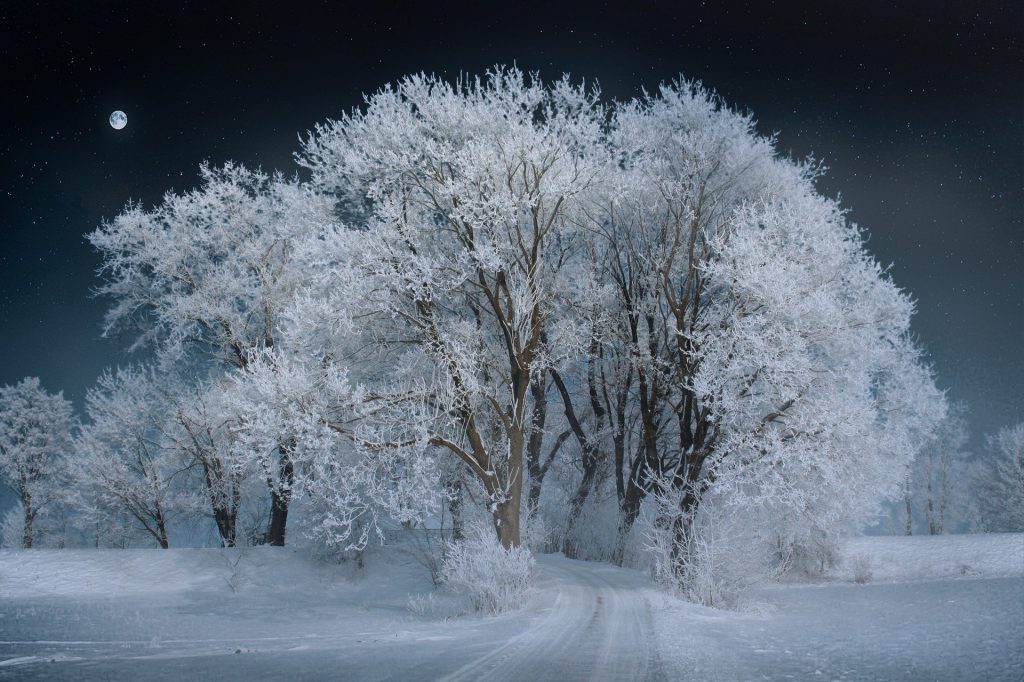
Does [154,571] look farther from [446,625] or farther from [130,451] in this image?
[446,625]

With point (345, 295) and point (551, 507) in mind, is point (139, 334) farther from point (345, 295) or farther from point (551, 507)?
point (551, 507)

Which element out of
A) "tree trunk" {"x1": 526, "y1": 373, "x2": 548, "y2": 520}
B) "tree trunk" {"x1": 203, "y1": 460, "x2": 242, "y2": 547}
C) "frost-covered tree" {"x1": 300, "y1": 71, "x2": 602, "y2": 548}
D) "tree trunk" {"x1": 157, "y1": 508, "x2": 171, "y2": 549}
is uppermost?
"frost-covered tree" {"x1": 300, "y1": 71, "x2": 602, "y2": 548}

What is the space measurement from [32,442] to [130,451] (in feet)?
35.6

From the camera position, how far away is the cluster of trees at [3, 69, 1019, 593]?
1266 cm

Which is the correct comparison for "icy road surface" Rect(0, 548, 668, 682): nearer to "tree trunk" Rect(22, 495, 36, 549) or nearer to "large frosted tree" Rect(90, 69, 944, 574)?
"large frosted tree" Rect(90, 69, 944, 574)

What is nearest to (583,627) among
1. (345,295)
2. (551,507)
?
(345,295)

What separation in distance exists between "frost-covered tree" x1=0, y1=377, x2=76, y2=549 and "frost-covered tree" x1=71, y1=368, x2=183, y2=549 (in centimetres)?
689

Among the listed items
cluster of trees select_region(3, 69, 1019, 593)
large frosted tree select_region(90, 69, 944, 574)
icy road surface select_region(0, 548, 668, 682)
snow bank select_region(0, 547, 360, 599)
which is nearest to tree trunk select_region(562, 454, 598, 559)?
cluster of trees select_region(3, 69, 1019, 593)

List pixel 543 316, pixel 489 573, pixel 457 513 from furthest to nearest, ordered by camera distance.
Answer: pixel 457 513, pixel 543 316, pixel 489 573

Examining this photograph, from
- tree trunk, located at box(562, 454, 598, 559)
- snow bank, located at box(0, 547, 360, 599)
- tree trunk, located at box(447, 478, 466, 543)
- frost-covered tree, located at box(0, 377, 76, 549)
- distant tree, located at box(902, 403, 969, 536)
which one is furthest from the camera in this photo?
distant tree, located at box(902, 403, 969, 536)

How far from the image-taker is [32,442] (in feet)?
93.1

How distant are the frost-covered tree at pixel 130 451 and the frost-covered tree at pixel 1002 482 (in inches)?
1723

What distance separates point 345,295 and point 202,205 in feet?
37.0

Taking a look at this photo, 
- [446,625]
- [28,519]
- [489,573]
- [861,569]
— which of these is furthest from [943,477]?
[28,519]
